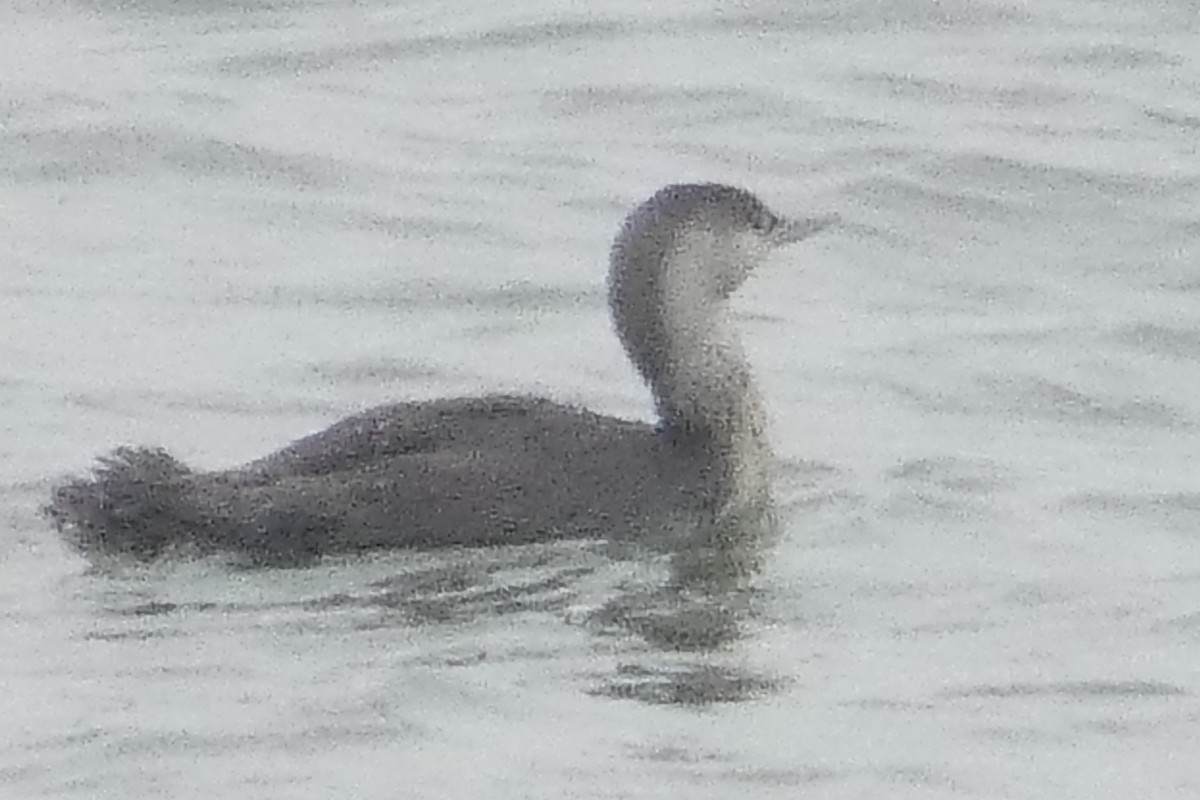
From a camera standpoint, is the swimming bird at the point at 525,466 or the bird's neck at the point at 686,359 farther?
the bird's neck at the point at 686,359

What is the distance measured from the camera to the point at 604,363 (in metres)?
12.7

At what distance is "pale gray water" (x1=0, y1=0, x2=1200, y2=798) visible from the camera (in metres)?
9.35

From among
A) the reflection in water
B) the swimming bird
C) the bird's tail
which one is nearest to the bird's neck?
the swimming bird

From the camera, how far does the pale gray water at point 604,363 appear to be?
9.35 m

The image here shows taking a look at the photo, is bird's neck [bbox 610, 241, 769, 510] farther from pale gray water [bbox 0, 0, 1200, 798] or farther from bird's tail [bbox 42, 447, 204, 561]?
bird's tail [bbox 42, 447, 204, 561]

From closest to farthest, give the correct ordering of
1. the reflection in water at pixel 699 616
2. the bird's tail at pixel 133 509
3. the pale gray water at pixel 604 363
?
the pale gray water at pixel 604 363, the reflection in water at pixel 699 616, the bird's tail at pixel 133 509

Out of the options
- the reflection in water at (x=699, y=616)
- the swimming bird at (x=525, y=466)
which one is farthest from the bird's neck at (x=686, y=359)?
the reflection in water at (x=699, y=616)

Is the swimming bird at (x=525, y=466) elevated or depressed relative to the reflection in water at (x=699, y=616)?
elevated

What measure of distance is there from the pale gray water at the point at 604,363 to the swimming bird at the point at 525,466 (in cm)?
10

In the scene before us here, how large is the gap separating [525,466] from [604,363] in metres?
1.96

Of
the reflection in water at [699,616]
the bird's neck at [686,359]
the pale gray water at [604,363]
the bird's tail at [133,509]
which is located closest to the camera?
the pale gray water at [604,363]

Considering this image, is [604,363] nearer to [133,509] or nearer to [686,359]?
[686,359]

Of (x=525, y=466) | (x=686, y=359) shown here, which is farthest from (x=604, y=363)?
(x=525, y=466)

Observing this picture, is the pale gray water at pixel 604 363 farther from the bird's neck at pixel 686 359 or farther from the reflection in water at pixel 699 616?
the bird's neck at pixel 686 359
